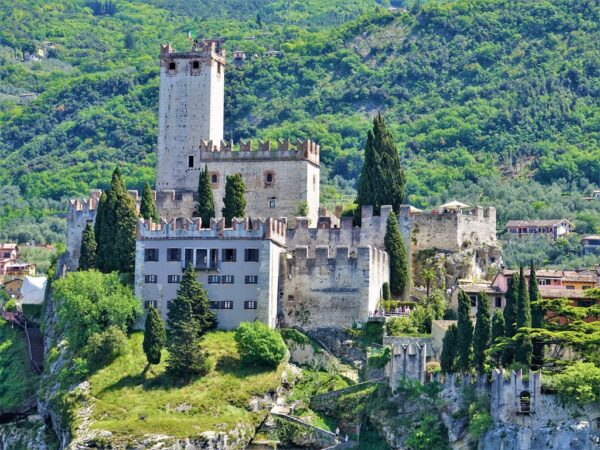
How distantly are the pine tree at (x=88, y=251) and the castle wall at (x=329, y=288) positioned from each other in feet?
41.3

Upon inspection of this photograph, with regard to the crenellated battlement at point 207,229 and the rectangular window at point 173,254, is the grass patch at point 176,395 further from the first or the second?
the crenellated battlement at point 207,229

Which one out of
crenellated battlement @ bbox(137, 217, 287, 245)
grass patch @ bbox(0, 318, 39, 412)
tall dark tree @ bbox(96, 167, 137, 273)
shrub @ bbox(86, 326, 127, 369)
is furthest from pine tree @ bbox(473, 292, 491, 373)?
grass patch @ bbox(0, 318, 39, 412)

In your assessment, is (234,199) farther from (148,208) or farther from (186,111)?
(186,111)

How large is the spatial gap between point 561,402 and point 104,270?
33.2 m

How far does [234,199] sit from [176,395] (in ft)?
54.1

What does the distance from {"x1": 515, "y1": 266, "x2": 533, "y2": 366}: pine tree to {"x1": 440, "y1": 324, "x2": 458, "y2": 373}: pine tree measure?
3.56m

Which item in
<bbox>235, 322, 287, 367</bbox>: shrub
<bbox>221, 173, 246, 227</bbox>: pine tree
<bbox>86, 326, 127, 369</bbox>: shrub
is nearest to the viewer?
<bbox>235, 322, 287, 367</bbox>: shrub

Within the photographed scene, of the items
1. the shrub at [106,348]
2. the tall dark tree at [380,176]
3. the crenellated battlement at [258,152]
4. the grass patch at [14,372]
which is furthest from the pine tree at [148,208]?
the tall dark tree at [380,176]

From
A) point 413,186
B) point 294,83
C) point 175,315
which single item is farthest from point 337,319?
point 294,83

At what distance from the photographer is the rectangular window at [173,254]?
327 ft

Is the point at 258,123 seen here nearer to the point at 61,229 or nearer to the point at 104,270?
the point at 61,229

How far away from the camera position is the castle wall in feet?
326

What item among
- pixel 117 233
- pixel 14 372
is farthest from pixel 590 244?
pixel 14 372

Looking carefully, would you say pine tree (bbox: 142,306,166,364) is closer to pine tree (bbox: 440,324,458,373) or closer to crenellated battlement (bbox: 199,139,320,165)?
pine tree (bbox: 440,324,458,373)
